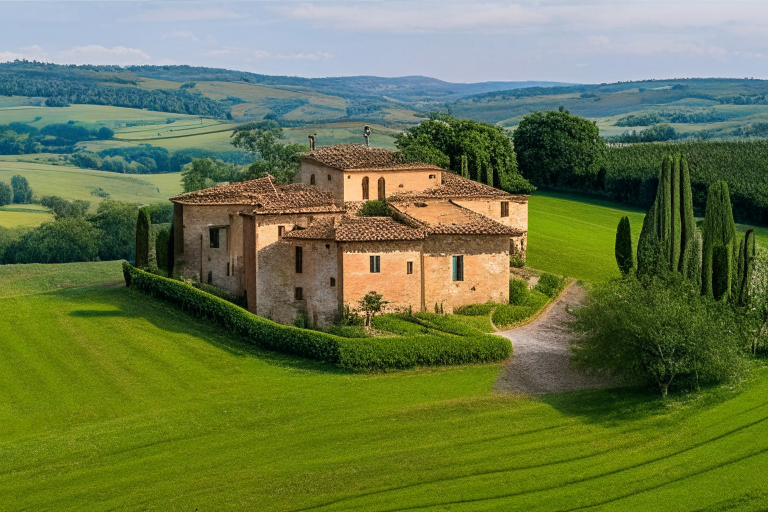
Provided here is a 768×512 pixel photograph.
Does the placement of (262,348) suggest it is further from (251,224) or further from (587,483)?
(587,483)

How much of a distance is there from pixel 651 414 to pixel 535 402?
4115 mm

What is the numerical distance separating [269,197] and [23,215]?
251 ft

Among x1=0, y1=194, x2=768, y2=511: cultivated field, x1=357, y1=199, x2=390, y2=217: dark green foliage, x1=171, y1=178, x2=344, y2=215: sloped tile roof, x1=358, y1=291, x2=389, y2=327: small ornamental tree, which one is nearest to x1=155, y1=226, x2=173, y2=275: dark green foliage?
x1=171, y1=178, x2=344, y2=215: sloped tile roof

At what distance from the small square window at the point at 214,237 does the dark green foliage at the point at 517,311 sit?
1384 cm

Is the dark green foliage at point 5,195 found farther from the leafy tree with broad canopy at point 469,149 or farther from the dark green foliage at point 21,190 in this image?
the leafy tree with broad canopy at point 469,149

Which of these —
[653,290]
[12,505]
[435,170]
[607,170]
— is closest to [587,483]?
[653,290]

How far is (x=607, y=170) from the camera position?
8975cm

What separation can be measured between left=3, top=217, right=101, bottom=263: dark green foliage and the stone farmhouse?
138 feet

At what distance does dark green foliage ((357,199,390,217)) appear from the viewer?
4994 cm

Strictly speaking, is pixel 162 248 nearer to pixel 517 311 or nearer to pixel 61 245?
pixel 517 311

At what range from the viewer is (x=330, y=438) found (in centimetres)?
3462

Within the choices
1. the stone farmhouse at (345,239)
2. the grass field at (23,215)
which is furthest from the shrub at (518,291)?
the grass field at (23,215)

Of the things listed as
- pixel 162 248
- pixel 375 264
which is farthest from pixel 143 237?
pixel 375 264

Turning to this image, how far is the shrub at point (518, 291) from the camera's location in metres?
48.1
